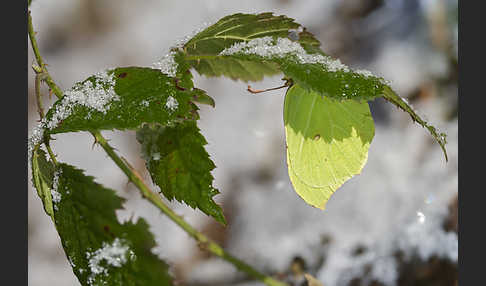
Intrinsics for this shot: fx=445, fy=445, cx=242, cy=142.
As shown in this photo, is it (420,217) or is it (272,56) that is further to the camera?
(420,217)

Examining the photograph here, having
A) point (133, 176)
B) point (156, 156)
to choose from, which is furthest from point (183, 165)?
point (133, 176)

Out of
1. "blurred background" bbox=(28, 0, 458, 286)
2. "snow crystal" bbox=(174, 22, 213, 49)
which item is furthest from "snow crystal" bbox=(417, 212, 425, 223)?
"snow crystal" bbox=(174, 22, 213, 49)

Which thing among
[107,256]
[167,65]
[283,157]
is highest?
[283,157]

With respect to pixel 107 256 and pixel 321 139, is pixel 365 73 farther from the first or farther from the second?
pixel 107 256

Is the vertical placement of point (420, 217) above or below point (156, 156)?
above

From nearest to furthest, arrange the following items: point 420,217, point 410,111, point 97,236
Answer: point 410,111 → point 97,236 → point 420,217

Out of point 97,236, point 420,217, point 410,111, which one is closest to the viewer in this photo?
point 410,111

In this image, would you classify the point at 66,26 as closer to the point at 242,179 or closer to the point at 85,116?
the point at 242,179
